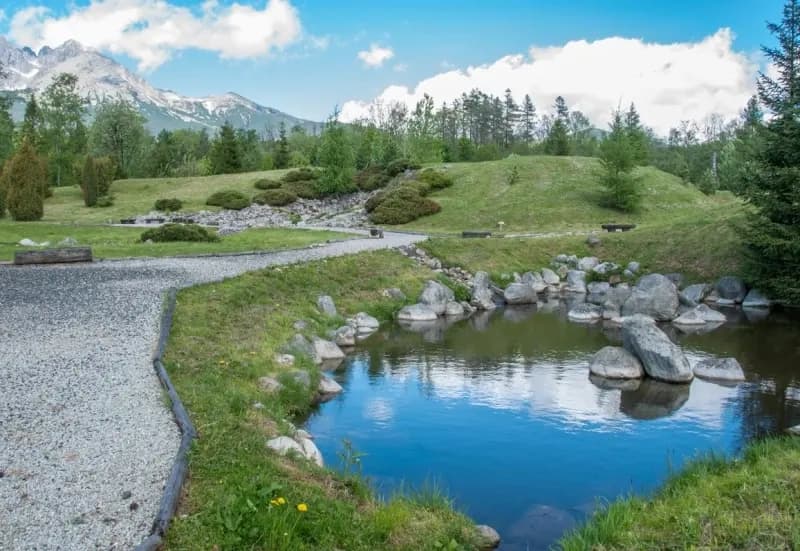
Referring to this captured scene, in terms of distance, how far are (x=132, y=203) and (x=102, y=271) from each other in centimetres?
4440

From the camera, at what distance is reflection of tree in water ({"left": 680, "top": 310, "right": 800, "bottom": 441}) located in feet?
49.0

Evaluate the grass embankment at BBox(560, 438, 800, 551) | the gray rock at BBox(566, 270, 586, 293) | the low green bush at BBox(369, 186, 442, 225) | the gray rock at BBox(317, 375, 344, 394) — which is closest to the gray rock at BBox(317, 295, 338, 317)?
the gray rock at BBox(317, 375, 344, 394)

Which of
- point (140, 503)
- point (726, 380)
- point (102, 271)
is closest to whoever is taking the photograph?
point (140, 503)

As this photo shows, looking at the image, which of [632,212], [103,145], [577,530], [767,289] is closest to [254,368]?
[577,530]

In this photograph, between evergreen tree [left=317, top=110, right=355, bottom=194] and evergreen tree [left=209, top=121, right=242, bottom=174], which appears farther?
evergreen tree [left=209, top=121, right=242, bottom=174]

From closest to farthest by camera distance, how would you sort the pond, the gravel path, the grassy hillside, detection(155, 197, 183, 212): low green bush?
the gravel path → the pond → the grassy hillside → detection(155, 197, 183, 212): low green bush

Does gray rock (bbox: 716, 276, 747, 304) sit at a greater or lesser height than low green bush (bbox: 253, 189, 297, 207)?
lesser

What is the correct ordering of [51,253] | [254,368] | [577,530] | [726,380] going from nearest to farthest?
[577,530] < [254,368] < [726,380] < [51,253]

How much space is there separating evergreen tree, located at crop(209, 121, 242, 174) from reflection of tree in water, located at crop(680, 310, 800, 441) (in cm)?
7685

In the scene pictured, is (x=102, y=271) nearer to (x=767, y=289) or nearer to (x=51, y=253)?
(x=51, y=253)

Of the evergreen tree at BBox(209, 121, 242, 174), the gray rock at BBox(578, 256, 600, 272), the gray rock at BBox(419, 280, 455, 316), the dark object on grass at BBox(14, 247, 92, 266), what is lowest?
the gray rock at BBox(419, 280, 455, 316)

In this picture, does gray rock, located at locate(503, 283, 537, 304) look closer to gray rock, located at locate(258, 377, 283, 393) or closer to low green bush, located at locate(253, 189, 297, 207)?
gray rock, located at locate(258, 377, 283, 393)

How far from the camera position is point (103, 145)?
91438mm

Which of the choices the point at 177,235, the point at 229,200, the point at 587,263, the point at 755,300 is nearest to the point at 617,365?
the point at 755,300
